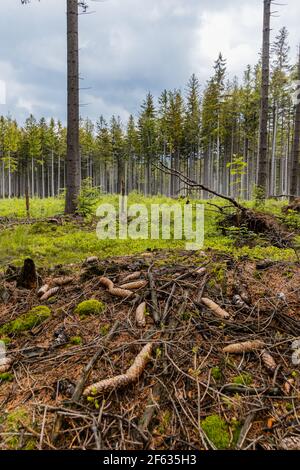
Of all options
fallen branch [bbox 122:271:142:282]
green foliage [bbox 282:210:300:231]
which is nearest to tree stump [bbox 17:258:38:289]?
fallen branch [bbox 122:271:142:282]

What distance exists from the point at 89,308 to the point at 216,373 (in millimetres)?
1378

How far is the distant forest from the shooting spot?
27.5 meters

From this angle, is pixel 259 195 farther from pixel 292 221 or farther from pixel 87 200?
pixel 87 200

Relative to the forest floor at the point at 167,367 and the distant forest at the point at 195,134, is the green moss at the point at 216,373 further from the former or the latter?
the distant forest at the point at 195,134

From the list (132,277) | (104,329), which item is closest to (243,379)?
(104,329)

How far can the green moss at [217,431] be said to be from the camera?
1.44 meters

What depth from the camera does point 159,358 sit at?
1.97m

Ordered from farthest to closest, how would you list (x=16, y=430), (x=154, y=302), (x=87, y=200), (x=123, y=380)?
1. (x=87, y=200)
2. (x=154, y=302)
3. (x=123, y=380)
4. (x=16, y=430)

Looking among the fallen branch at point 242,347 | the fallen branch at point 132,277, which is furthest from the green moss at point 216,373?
the fallen branch at point 132,277

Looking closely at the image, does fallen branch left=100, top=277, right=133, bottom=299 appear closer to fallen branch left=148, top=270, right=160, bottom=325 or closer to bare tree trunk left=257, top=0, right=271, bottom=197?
fallen branch left=148, top=270, right=160, bottom=325

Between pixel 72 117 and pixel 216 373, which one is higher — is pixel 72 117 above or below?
above

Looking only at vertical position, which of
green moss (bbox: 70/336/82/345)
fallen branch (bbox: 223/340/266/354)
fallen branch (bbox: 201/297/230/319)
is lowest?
green moss (bbox: 70/336/82/345)

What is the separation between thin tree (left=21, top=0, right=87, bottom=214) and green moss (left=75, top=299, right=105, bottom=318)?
606cm
